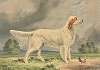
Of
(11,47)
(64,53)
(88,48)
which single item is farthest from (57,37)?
(11,47)

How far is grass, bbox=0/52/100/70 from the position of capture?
13.8ft

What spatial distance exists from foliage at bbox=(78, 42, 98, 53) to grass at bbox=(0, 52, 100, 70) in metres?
0.04

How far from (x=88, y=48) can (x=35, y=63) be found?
47 centimetres

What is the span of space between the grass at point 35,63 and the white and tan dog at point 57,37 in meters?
0.05

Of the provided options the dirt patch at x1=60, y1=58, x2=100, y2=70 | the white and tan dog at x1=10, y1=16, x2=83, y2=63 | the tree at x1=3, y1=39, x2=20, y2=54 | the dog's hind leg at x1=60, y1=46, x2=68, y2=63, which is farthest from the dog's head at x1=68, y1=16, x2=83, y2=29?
the tree at x1=3, y1=39, x2=20, y2=54

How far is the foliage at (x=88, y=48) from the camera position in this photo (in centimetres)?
426

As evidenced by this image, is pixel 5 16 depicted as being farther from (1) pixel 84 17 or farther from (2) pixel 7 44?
(1) pixel 84 17

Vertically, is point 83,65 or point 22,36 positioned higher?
point 22,36

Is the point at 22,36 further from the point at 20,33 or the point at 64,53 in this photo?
the point at 64,53

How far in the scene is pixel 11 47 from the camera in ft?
13.9

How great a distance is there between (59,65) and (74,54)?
0.16 meters

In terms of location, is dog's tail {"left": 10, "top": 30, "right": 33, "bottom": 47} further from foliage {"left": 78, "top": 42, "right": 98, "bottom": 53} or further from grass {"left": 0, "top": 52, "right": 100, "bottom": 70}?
foliage {"left": 78, "top": 42, "right": 98, "bottom": 53}

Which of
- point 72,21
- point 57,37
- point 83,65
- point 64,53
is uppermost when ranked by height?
point 72,21

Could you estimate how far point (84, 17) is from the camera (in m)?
4.29
